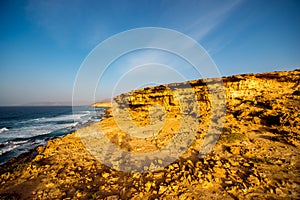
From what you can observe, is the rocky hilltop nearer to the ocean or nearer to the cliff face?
the cliff face

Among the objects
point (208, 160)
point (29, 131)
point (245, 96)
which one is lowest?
point (29, 131)

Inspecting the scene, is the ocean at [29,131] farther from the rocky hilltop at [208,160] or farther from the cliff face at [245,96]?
the cliff face at [245,96]

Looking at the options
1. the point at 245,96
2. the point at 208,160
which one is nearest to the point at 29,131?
the point at 208,160

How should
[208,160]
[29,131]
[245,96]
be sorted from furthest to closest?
[29,131], [245,96], [208,160]

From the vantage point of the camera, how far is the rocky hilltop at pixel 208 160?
13.6 ft

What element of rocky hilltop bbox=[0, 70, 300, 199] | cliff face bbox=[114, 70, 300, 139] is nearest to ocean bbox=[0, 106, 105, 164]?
rocky hilltop bbox=[0, 70, 300, 199]

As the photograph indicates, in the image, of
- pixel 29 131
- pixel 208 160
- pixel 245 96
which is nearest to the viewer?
pixel 208 160

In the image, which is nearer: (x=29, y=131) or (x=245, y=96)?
(x=245, y=96)

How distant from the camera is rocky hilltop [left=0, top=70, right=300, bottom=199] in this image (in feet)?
13.6

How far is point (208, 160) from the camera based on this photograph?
18.3ft

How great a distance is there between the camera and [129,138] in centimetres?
1009

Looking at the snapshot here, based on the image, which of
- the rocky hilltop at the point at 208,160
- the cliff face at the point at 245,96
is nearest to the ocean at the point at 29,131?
the rocky hilltop at the point at 208,160

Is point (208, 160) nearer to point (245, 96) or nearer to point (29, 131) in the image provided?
point (245, 96)

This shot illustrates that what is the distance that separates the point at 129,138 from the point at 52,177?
199 inches
